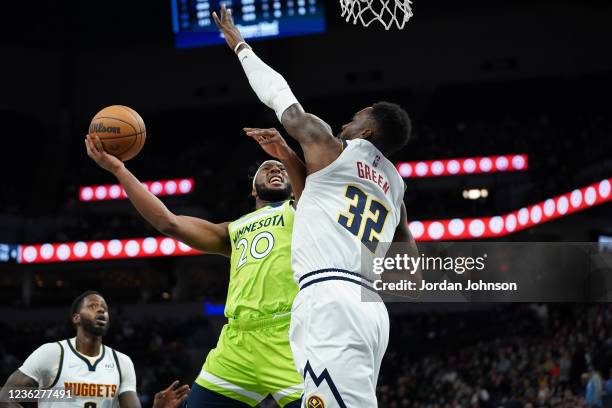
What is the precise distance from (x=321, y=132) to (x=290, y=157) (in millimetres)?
175

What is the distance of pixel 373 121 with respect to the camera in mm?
3973

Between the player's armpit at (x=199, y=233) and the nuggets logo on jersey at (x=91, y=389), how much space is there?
1873 mm

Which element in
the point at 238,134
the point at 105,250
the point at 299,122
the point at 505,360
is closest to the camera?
the point at 299,122

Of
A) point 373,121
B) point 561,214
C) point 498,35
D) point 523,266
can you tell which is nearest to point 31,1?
point 498,35

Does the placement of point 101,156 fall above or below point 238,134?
below

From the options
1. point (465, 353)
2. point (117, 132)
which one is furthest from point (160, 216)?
point (465, 353)

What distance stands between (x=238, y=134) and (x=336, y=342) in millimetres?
23457

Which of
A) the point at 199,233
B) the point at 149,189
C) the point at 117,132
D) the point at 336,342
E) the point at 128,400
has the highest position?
the point at 149,189

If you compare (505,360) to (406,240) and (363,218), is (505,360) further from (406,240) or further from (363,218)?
(363,218)

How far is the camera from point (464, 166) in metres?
20.4

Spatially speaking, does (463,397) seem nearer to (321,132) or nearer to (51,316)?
(321,132)

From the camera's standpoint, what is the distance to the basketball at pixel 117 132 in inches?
179

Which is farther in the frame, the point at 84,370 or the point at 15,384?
the point at 84,370

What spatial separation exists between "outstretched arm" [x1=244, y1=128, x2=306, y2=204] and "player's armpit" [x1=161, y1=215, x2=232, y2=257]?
3.25ft
